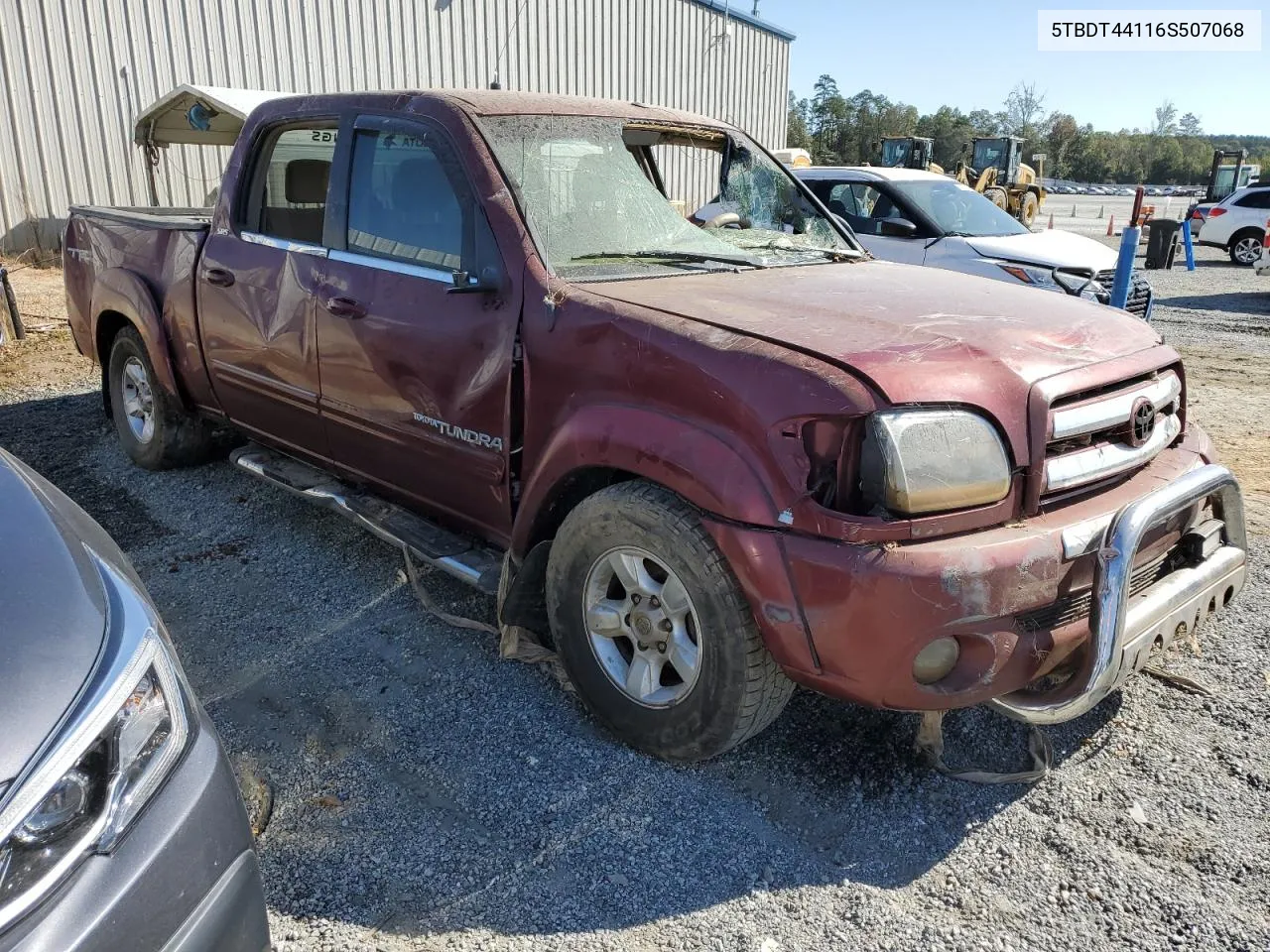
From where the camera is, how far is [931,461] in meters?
2.33

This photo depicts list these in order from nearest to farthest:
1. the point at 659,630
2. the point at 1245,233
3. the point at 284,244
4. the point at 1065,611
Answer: the point at 1065,611, the point at 659,630, the point at 284,244, the point at 1245,233

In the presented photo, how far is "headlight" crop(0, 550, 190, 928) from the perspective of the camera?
1351mm

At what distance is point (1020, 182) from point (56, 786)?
27.4 m

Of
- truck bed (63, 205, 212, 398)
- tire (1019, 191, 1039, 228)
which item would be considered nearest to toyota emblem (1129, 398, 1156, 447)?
truck bed (63, 205, 212, 398)

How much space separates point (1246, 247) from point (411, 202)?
21788mm

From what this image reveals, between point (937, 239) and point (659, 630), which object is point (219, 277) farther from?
point (937, 239)

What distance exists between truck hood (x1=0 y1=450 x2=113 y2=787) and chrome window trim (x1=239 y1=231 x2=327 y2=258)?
2.03 meters

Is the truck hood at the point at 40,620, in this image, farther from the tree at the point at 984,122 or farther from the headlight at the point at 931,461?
the tree at the point at 984,122

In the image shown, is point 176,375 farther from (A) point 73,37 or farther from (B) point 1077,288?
(A) point 73,37

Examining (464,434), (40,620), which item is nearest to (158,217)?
(464,434)

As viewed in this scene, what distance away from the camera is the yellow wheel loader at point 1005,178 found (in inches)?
765

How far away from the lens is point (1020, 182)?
25078 millimetres

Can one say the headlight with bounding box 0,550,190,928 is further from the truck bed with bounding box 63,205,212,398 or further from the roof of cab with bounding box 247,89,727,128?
the truck bed with bounding box 63,205,212,398

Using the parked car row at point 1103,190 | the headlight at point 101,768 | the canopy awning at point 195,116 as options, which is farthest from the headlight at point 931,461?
the parked car row at point 1103,190
